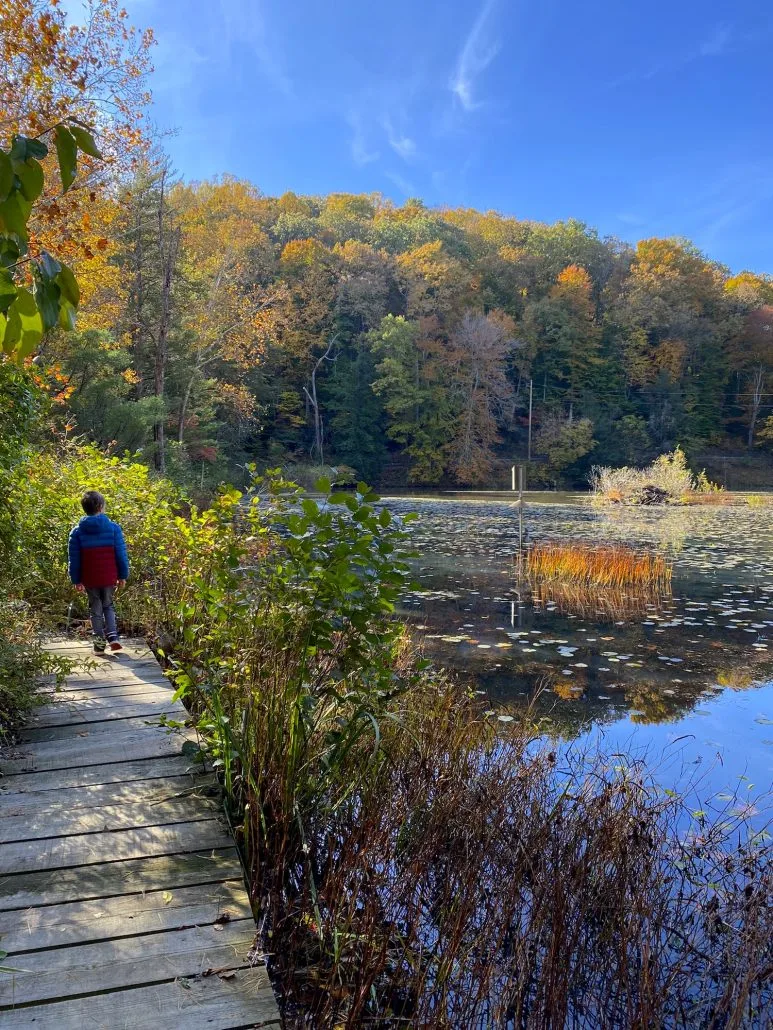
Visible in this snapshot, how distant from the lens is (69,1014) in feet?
5.33

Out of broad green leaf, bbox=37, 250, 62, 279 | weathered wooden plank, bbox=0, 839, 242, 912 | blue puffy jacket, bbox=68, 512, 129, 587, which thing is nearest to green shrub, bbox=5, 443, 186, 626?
blue puffy jacket, bbox=68, 512, 129, 587

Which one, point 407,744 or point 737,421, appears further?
point 737,421

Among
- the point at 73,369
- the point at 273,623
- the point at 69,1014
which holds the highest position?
the point at 73,369

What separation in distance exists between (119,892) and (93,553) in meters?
3.09

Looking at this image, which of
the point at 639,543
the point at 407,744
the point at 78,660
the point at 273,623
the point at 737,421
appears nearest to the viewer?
the point at 273,623

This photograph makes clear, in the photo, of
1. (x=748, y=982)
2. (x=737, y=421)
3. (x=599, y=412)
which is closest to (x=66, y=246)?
(x=748, y=982)

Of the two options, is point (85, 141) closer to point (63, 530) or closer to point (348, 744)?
point (348, 744)

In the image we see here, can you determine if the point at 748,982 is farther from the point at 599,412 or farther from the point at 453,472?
the point at 599,412

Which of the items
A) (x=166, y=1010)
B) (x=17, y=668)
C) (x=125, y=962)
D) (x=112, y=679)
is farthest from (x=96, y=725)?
(x=166, y=1010)

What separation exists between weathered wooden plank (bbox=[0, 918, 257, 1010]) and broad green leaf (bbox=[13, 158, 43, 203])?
178 centimetres

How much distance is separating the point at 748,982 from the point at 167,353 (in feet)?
68.7

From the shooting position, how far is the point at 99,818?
2.54 meters

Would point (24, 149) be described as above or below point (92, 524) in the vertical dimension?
above

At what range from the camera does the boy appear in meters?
4.79
